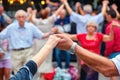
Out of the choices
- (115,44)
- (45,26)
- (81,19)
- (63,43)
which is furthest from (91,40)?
(63,43)

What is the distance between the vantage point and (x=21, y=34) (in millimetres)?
9406

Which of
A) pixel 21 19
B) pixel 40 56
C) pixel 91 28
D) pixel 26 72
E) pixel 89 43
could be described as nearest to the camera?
pixel 26 72

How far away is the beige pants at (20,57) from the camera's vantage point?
9.50 meters

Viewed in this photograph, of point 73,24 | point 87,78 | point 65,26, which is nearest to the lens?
point 87,78

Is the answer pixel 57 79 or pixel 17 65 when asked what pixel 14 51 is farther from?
pixel 57 79

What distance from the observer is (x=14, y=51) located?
9602mm

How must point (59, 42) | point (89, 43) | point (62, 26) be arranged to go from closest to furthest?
1. point (59, 42)
2. point (89, 43)
3. point (62, 26)

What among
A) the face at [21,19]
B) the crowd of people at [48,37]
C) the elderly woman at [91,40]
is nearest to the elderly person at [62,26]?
the crowd of people at [48,37]

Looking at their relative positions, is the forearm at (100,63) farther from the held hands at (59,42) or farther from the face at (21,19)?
the face at (21,19)

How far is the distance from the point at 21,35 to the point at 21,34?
0.02m

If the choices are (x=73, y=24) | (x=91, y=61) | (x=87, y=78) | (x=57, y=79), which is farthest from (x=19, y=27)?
(x=91, y=61)

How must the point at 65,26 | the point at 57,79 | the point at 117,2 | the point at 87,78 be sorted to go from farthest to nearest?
the point at 117,2
the point at 65,26
the point at 57,79
the point at 87,78

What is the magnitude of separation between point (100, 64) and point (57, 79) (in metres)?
5.92

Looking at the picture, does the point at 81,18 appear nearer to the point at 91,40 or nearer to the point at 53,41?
the point at 91,40
